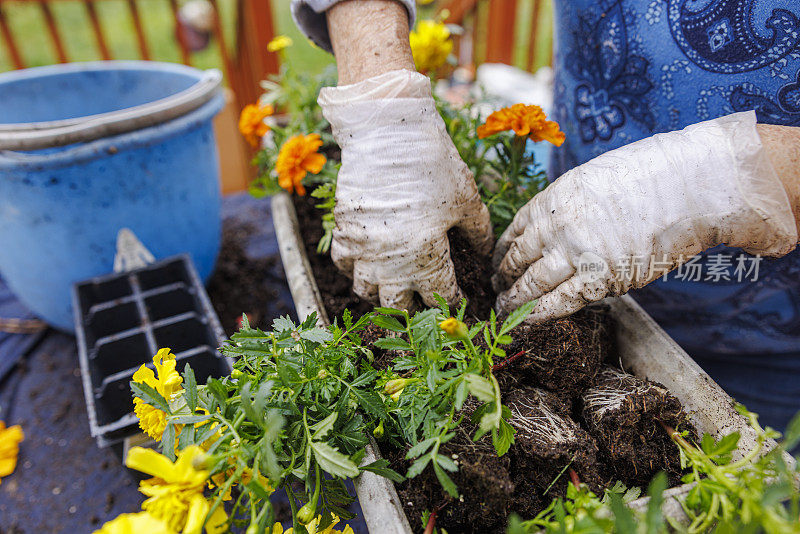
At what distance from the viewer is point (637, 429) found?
2.33 ft

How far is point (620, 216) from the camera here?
2.41 feet

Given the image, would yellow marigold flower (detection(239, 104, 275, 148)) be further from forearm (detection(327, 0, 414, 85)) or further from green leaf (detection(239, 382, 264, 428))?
green leaf (detection(239, 382, 264, 428))

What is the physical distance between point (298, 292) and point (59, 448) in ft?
2.65

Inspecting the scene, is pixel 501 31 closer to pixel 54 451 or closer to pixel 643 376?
pixel 643 376

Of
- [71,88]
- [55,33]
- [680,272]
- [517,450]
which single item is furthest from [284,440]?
[55,33]

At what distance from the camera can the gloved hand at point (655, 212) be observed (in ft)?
2.21

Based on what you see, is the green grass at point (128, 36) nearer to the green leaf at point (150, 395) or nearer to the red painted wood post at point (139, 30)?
the red painted wood post at point (139, 30)

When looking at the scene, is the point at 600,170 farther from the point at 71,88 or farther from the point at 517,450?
the point at 71,88

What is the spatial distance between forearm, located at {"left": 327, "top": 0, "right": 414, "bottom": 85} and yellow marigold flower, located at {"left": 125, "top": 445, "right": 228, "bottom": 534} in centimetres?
65

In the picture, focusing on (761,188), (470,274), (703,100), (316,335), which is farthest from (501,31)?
(316,335)

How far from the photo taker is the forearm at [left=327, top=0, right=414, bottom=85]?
85 centimetres

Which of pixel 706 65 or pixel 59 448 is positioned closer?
pixel 706 65

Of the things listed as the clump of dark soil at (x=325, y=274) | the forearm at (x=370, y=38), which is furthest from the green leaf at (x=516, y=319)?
the forearm at (x=370, y=38)

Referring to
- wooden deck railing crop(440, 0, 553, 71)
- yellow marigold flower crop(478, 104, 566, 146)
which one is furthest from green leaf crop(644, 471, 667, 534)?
wooden deck railing crop(440, 0, 553, 71)
